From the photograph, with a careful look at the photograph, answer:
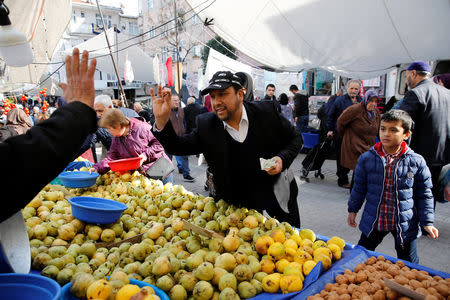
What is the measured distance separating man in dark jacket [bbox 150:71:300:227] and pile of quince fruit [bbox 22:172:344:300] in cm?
22

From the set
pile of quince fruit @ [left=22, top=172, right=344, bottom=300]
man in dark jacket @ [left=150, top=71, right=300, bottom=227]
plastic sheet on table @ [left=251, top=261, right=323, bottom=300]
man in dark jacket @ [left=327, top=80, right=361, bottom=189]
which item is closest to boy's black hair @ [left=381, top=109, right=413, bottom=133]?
man in dark jacket @ [left=150, top=71, right=300, bottom=227]

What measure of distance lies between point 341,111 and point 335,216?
2.50 metres

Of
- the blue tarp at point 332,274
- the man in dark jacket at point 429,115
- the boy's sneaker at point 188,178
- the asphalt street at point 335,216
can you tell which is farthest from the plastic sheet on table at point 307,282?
the boy's sneaker at point 188,178

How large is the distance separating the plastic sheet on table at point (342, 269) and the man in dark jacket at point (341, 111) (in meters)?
4.41

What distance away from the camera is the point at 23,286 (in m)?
1.32

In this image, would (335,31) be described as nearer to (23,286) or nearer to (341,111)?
(341,111)

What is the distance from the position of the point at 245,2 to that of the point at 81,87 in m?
6.78

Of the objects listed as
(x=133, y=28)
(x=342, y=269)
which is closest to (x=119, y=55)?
(x=342, y=269)

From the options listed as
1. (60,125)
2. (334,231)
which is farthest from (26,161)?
(334,231)

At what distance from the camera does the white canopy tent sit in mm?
5352

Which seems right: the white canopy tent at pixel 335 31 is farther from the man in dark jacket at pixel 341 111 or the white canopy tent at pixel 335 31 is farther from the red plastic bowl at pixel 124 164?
the red plastic bowl at pixel 124 164

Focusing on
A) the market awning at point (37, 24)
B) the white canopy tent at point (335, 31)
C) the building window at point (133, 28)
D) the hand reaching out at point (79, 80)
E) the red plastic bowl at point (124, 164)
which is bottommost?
the red plastic bowl at point (124, 164)

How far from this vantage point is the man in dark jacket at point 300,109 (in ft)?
31.4

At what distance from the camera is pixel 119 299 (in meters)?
1.36
